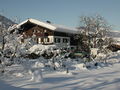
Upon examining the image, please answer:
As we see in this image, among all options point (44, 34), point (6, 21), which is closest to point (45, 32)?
point (44, 34)

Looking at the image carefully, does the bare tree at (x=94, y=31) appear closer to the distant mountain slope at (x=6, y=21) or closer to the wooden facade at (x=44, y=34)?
the wooden facade at (x=44, y=34)

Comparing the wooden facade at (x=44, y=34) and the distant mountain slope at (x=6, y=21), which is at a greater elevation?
the wooden facade at (x=44, y=34)

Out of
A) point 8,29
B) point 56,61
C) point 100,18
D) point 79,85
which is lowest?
point 79,85

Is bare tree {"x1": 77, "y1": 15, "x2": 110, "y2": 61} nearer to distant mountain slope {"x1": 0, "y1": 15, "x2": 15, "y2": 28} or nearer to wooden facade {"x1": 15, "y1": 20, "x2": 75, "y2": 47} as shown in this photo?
wooden facade {"x1": 15, "y1": 20, "x2": 75, "y2": 47}

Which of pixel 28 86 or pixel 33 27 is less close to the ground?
pixel 33 27

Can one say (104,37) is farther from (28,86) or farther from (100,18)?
(28,86)

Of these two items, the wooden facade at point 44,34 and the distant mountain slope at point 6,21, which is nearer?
the distant mountain slope at point 6,21

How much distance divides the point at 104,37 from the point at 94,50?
2.03 meters

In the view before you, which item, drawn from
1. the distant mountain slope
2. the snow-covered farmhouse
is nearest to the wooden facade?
the snow-covered farmhouse

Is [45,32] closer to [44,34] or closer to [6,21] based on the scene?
[44,34]

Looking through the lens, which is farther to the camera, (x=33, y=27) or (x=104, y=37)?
(x=33, y=27)

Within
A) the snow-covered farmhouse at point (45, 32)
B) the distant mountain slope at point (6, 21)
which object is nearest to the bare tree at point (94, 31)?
the snow-covered farmhouse at point (45, 32)

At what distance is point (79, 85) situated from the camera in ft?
25.9

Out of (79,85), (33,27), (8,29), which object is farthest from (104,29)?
(79,85)
